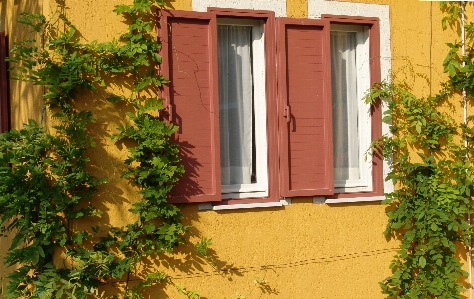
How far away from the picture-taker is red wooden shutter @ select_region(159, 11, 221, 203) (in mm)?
6066

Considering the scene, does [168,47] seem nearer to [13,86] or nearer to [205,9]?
[205,9]

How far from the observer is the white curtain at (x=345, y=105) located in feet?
22.9

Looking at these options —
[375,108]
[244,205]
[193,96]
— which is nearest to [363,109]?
[375,108]

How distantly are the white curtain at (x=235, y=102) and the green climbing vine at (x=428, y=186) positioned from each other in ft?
4.11

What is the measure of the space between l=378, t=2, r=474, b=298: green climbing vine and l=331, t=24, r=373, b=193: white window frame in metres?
0.16

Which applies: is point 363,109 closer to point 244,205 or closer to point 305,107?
point 305,107

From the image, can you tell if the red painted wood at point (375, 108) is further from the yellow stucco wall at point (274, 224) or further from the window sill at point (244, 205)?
the window sill at point (244, 205)

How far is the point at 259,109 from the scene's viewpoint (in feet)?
21.5

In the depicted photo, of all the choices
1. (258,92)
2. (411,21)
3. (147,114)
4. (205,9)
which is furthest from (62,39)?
(411,21)

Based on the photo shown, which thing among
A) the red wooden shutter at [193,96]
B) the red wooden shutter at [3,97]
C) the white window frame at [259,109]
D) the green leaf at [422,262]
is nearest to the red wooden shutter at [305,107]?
the white window frame at [259,109]

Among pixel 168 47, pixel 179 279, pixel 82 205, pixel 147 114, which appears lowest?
pixel 179 279

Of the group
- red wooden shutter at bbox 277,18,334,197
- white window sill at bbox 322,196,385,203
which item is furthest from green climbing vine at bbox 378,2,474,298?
red wooden shutter at bbox 277,18,334,197

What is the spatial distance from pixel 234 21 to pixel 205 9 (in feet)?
1.27

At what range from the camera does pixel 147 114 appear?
19.2 feet
